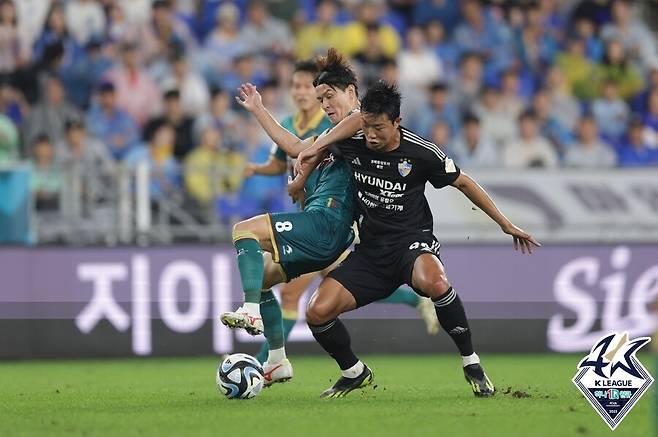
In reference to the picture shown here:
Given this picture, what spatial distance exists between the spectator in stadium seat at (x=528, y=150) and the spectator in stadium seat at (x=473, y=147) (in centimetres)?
20

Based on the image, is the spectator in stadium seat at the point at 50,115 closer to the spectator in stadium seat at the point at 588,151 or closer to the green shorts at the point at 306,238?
the spectator in stadium seat at the point at 588,151

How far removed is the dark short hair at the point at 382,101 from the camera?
8148mm

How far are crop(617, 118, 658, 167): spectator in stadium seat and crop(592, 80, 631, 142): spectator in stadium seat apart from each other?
59 centimetres

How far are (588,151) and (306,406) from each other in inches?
354

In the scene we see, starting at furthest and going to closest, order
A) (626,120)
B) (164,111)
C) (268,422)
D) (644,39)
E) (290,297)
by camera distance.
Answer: (644,39) < (626,120) < (164,111) < (290,297) < (268,422)

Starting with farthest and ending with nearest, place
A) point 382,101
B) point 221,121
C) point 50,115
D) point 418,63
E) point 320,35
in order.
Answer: point 418,63 < point 320,35 < point 221,121 < point 50,115 < point 382,101

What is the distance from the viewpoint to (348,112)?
897 centimetres

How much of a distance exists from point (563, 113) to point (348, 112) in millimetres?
9297

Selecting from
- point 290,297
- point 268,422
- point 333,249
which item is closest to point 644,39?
point 290,297

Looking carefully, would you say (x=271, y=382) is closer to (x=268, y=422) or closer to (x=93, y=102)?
(x=268, y=422)

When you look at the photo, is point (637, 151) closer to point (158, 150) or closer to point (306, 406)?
point (158, 150)

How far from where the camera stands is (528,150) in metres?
16.1

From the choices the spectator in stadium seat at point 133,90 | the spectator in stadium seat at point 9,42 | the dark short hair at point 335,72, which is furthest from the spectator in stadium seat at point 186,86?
the dark short hair at point 335,72

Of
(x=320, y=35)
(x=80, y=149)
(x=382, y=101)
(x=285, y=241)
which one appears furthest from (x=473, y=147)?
(x=382, y=101)
